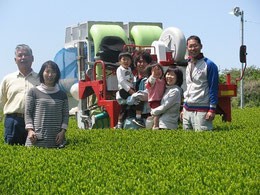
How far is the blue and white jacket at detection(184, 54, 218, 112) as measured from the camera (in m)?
8.25

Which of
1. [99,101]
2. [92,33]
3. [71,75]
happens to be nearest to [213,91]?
[99,101]

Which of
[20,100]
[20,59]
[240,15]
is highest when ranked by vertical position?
[240,15]

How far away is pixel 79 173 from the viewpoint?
569 cm

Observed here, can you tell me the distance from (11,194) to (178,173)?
6.14 ft

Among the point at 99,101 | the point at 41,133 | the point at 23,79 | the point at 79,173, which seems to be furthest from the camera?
the point at 99,101

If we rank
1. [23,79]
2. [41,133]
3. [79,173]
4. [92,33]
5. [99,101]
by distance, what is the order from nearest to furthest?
[79,173], [41,133], [23,79], [99,101], [92,33]

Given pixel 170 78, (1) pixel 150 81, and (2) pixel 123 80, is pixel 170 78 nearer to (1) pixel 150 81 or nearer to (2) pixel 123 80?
(1) pixel 150 81

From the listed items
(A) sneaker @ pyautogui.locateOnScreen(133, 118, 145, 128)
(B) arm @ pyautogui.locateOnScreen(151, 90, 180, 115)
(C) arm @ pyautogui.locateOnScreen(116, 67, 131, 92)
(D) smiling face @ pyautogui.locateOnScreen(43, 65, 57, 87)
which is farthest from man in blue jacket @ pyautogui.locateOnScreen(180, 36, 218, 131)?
(D) smiling face @ pyautogui.locateOnScreen(43, 65, 57, 87)

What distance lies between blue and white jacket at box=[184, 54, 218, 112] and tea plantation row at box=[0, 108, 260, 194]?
1.87 ft

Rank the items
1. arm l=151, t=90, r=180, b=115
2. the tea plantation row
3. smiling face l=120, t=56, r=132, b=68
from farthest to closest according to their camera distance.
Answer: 1. smiling face l=120, t=56, r=132, b=68
2. arm l=151, t=90, r=180, b=115
3. the tea plantation row

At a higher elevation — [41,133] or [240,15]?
[240,15]

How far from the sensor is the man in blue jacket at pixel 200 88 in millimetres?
8281

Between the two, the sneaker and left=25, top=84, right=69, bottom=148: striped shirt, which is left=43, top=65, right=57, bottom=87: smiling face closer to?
left=25, top=84, right=69, bottom=148: striped shirt

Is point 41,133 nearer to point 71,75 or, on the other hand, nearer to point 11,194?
Answer: point 11,194
